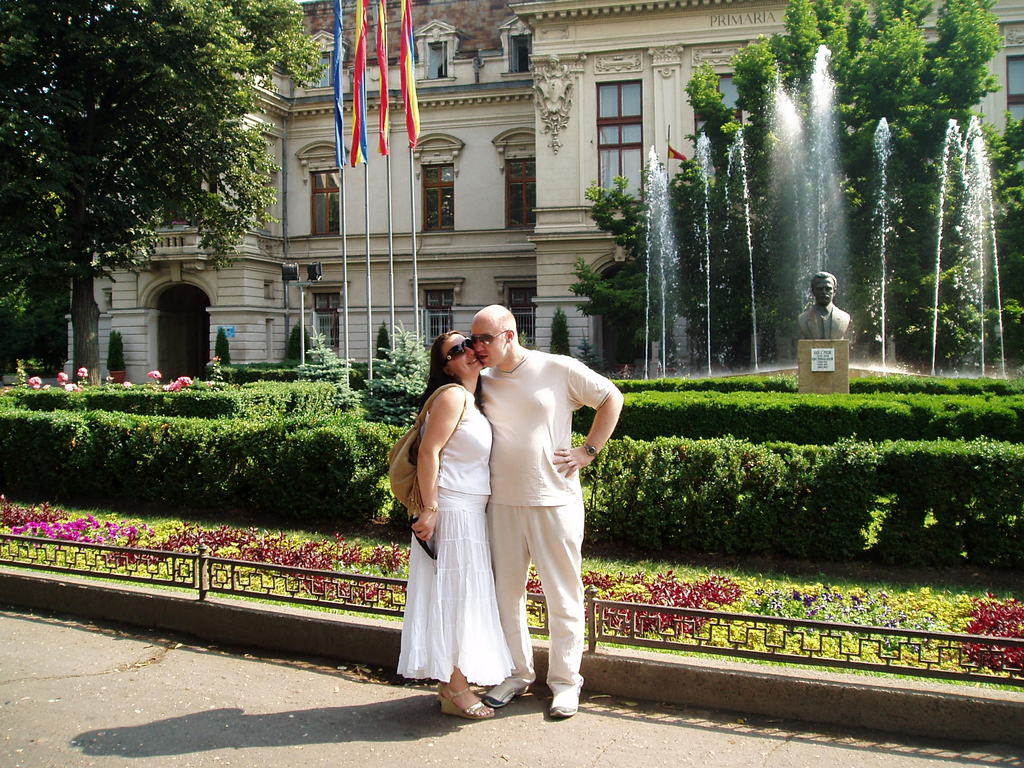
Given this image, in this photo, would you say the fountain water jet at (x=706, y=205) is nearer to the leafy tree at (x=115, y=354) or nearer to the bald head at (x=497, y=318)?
the bald head at (x=497, y=318)

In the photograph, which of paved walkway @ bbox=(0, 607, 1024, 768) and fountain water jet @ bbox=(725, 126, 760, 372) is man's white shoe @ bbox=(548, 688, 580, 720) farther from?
fountain water jet @ bbox=(725, 126, 760, 372)

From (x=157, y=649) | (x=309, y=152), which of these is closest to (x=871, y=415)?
(x=157, y=649)

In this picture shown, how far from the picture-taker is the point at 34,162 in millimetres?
19094

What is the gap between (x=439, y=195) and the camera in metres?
32.7

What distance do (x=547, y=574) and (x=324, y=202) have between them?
3164cm

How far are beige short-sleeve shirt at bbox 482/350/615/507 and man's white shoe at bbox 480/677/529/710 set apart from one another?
97cm

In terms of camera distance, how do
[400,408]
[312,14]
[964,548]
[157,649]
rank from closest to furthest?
[157,649], [964,548], [400,408], [312,14]

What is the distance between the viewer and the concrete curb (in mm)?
3852

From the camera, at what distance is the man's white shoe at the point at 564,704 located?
161 inches

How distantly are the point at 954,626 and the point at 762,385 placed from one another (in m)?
10.1

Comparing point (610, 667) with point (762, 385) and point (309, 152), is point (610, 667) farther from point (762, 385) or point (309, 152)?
point (309, 152)

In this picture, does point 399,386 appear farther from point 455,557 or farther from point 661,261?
point 661,261

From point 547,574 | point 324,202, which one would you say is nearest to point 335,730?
point 547,574

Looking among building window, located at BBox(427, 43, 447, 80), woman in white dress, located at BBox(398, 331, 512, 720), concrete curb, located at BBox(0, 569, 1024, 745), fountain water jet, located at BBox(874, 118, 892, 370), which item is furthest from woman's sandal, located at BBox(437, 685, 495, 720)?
building window, located at BBox(427, 43, 447, 80)
